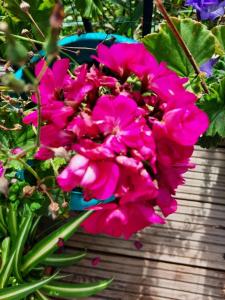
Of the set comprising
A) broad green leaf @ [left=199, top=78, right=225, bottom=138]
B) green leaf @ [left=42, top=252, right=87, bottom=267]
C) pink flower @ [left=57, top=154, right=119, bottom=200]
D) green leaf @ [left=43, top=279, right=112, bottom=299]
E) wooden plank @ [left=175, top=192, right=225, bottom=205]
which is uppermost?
pink flower @ [left=57, top=154, right=119, bottom=200]

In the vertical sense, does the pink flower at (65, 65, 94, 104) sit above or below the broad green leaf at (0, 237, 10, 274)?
above

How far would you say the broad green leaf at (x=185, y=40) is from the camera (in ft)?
2.94

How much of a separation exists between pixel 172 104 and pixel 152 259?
0.53 meters

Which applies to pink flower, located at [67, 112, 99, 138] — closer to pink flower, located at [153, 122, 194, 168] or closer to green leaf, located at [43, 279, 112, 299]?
pink flower, located at [153, 122, 194, 168]

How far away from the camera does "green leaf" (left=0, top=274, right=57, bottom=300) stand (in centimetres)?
90

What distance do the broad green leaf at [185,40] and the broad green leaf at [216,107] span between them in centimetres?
7

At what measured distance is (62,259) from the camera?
1024 millimetres

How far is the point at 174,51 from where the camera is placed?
93 centimetres

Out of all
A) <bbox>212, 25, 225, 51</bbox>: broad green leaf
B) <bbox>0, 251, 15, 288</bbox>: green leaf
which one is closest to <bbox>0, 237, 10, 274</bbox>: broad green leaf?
<bbox>0, 251, 15, 288</bbox>: green leaf

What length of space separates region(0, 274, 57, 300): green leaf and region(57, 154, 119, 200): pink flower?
38cm

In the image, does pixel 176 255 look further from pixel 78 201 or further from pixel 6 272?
pixel 6 272

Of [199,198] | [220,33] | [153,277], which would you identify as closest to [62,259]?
[153,277]

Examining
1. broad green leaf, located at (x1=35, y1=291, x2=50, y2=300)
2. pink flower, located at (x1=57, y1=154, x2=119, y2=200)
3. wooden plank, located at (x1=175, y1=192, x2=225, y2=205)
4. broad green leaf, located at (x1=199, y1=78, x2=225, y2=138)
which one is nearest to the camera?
pink flower, located at (x1=57, y1=154, x2=119, y2=200)

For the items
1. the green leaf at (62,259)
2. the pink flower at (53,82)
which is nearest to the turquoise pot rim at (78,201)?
the green leaf at (62,259)
